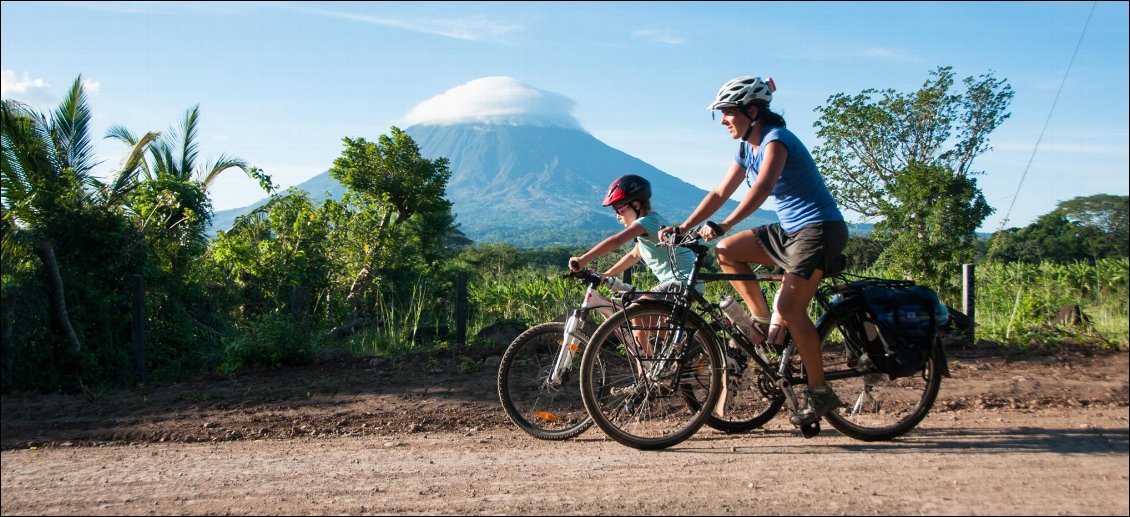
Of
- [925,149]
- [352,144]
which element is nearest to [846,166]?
[925,149]

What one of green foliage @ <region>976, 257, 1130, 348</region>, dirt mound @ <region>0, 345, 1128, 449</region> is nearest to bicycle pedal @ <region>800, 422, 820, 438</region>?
dirt mound @ <region>0, 345, 1128, 449</region>

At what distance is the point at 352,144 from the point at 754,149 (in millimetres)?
15745

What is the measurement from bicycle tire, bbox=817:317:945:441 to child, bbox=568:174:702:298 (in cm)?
90

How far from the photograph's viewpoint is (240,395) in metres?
6.35

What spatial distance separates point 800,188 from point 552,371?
1.84 m

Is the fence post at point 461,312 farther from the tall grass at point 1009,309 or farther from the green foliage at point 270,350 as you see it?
the green foliage at point 270,350

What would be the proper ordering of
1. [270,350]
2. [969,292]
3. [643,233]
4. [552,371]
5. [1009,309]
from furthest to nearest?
[1009,309], [969,292], [270,350], [552,371], [643,233]

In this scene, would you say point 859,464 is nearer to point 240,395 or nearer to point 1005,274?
point 240,395

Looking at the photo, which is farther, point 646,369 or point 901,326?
point 646,369

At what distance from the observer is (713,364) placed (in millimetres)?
4414

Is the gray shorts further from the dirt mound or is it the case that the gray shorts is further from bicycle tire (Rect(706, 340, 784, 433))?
the dirt mound

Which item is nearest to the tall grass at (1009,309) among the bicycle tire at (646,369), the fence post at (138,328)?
the bicycle tire at (646,369)

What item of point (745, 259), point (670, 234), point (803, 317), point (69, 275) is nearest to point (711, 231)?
point (670, 234)

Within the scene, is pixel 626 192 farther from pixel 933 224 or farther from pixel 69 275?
pixel 933 224
